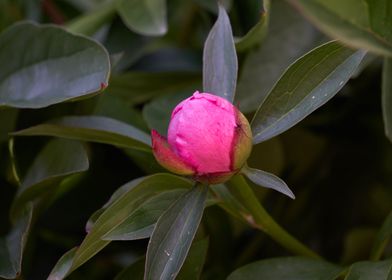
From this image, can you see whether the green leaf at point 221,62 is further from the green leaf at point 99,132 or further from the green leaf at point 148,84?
the green leaf at point 148,84

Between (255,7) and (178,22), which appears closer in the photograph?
(255,7)

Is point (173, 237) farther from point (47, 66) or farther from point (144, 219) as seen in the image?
point (47, 66)

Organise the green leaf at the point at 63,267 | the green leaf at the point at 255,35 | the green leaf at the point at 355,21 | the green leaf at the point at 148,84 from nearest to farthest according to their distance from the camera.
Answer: the green leaf at the point at 355,21
the green leaf at the point at 63,267
the green leaf at the point at 255,35
the green leaf at the point at 148,84

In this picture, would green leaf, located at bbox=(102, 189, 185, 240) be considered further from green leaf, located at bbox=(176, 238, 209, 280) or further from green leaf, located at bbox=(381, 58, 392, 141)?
green leaf, located at bbox=(381, 58, 392, 141)

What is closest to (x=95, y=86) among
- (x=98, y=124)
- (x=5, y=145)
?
(x=98, y=124)

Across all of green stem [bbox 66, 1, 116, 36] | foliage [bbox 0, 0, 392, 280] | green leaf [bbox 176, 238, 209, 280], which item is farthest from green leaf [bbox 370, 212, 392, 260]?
green stem [bbox 66, 1, 116, 36]

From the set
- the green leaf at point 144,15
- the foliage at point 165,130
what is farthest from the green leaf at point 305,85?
the green leaf at point 144,15

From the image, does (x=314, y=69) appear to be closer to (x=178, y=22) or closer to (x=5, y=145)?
(x=5, y=145)

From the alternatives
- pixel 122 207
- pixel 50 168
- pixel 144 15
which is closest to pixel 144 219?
pixel 122 207
